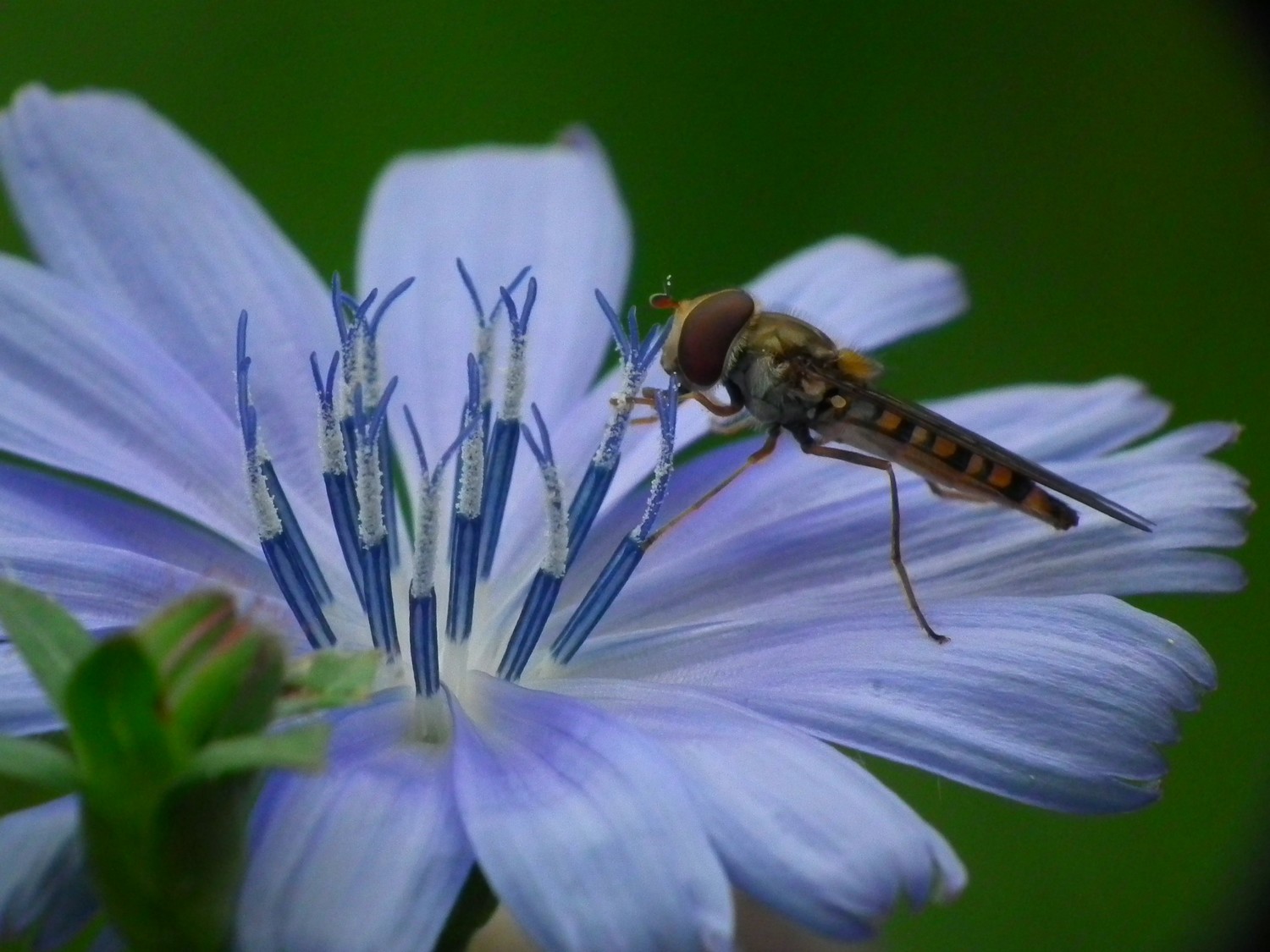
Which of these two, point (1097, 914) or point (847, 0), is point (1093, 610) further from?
point (847, 0)

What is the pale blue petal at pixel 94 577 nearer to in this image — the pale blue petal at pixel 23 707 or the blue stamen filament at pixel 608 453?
the pale blue petal at pixel 23 707

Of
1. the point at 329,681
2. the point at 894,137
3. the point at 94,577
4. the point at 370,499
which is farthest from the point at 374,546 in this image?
the point at 894,137

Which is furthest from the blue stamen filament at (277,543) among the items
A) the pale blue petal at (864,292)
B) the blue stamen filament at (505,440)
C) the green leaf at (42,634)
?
the pale blue petal at (864,292)

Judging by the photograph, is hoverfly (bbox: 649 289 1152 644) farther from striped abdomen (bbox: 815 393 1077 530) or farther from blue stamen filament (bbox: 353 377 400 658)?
blue stamen filament (bbox: 353 377 400 658)

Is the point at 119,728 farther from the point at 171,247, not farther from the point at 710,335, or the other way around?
the point at 171,247

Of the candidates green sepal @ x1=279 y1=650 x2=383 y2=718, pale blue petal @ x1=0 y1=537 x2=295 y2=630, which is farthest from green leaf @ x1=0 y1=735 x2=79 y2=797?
pale blue petal @ x1=0 y1=537 x2=295 y2=630

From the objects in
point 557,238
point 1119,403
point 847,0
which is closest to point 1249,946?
point 1119,403

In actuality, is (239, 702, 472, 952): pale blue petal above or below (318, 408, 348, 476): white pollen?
below
